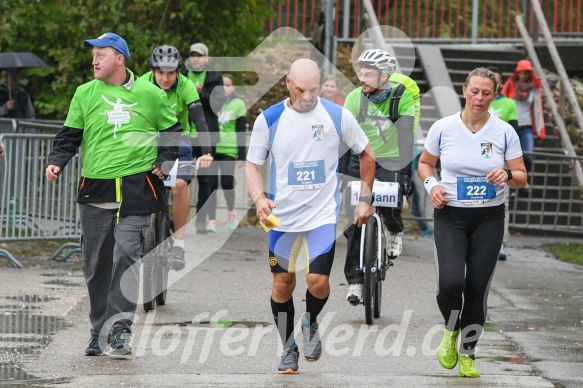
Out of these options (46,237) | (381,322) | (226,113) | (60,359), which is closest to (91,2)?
(226,113)

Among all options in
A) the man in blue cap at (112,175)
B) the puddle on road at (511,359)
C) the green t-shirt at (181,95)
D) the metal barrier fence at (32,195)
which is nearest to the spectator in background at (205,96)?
the metal barrier fence at (32,195)

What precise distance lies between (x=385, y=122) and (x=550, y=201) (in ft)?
26.3

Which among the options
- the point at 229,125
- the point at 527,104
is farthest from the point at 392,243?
the point at 527,104

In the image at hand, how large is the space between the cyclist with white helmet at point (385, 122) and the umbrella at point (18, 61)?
26.8 ft

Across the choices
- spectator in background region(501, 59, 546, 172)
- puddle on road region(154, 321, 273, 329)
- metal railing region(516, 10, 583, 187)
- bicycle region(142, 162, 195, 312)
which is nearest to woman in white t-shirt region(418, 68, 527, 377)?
puddle on road region(154, 321, 273, 329)

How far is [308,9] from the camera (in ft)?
79.6

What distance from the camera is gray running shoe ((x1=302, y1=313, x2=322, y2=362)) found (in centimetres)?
820

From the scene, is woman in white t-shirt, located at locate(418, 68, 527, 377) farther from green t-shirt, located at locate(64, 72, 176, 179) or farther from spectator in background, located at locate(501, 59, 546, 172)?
spectator in background, located at locate(501, 59, 546, 172)

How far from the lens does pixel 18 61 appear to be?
58.0 ft

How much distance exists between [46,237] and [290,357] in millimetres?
6414

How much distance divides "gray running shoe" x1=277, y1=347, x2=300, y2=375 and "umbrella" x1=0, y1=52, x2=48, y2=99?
10.4 meters

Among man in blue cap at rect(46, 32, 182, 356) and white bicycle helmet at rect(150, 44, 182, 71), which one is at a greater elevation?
white bicycle helmet at rect(150, 44, 182, 71)

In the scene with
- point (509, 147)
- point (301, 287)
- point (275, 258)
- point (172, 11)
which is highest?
point (172, 11)

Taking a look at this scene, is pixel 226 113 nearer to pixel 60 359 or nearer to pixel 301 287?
pixel 301 287
